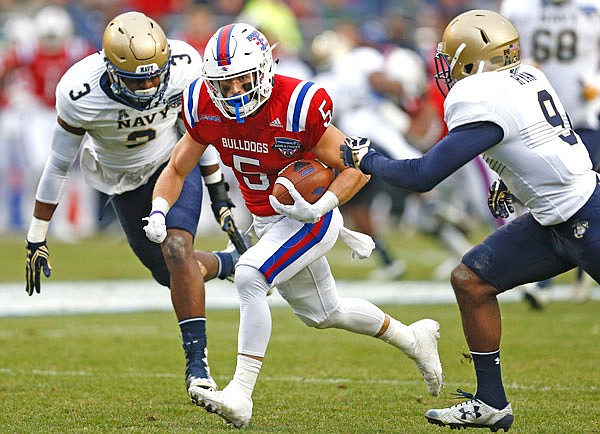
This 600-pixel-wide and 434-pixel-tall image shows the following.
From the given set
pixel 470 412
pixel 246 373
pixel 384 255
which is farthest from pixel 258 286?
pixel 384 255

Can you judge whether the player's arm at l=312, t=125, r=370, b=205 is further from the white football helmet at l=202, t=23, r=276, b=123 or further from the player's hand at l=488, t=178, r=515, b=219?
the player's hand at l=488, t=178, r=515, b=219

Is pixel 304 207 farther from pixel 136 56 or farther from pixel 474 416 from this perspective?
pixel 136 56

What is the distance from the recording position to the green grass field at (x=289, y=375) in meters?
4.38

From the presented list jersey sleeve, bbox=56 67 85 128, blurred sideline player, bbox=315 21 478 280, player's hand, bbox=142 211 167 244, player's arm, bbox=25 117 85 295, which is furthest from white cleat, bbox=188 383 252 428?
blurred sideline player, bbox=315 21 478 280

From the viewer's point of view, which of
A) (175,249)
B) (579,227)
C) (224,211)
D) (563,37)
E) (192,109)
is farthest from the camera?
(563,37)

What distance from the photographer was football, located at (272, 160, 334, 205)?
4.37 metres

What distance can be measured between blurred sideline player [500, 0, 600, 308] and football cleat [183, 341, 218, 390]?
10.8 ft

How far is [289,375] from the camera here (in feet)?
18.0

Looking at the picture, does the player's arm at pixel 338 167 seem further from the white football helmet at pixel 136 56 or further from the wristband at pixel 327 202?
the white football helmet at pixel 136 56

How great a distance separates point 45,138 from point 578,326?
7850 mm

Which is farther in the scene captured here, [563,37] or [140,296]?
[140,296]

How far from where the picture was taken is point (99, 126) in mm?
5160

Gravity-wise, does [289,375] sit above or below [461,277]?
below

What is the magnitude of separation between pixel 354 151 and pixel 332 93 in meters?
5.16
